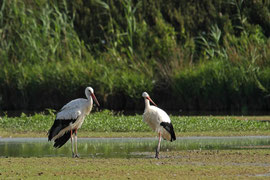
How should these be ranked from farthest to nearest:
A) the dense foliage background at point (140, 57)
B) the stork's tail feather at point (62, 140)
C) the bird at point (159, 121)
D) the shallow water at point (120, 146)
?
the dense foliage background at point (140, 57) < the stork's tail feather at point (62, 140) < the shallow water at point (120, 146) < the bird at point (159, 121)

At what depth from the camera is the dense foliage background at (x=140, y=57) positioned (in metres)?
24.5

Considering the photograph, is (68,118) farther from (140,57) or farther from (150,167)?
(140,57)

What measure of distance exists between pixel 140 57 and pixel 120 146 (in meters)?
13.0

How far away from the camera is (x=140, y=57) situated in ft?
90.4

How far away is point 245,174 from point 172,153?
3563 mm

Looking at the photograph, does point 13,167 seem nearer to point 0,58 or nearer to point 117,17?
point 0,58

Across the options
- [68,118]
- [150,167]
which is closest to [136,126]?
[68,118]

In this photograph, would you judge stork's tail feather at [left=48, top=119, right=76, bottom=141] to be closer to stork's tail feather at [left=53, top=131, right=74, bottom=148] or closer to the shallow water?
stork's tail feather at [left=53, top=131, right=74, bottom=148]

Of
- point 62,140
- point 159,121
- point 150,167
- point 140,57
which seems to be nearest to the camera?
point 150,167

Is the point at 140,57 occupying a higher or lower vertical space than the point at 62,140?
higher

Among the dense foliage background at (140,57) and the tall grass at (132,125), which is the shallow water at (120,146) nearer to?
the tall grass at (132,125)

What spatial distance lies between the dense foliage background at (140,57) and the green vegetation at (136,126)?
16.5ft

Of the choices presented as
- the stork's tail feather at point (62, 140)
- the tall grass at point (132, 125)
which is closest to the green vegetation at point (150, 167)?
the stork's tail feather at point (62, 140)

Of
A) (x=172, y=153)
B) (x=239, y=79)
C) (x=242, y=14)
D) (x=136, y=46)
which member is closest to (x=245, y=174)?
(x=172, y=153)
